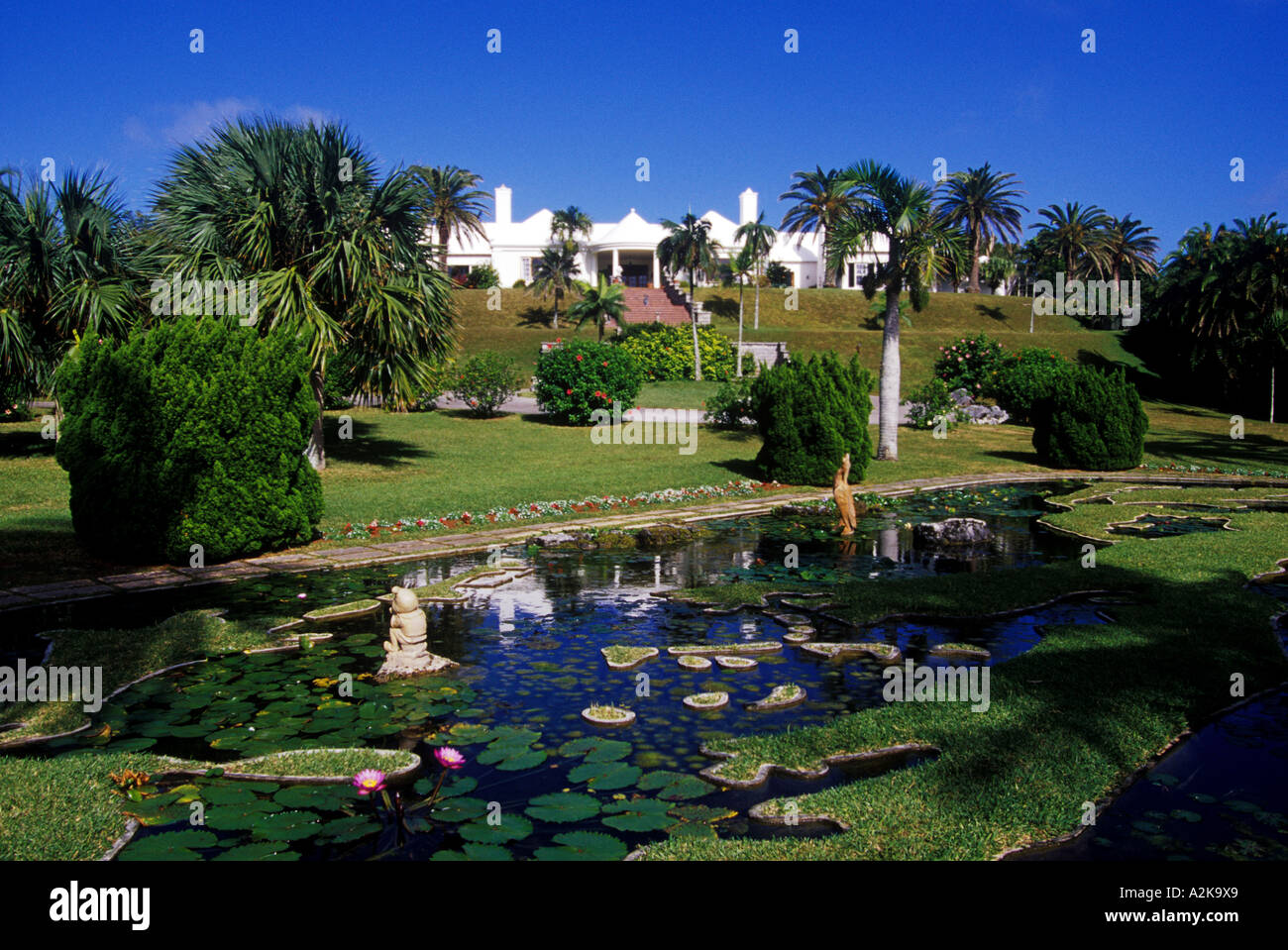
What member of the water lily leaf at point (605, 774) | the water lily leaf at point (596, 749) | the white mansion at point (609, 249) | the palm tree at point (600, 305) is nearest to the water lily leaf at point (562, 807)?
the water lily leaf at point (605, 774)

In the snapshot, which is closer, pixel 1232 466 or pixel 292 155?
pixel 292 155

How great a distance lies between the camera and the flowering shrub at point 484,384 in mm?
24453

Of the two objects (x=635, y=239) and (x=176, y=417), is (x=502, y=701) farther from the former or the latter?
(x=635, y=239)

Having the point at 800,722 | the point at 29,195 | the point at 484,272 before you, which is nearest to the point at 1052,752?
the point at 800,722

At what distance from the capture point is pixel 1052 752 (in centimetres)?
456

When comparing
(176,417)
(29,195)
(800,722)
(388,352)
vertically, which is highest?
(29,195)

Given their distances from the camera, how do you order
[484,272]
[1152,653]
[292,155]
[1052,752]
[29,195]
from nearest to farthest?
1. [1052,752]
2. [1152,653]
3. [292,155]
4. [29,195]
5. [484,272]

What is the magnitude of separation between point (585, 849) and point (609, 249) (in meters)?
59.8

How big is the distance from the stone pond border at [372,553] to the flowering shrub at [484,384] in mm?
11936

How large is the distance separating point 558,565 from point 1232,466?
16.4 metres

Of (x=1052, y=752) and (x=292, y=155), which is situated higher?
(x=292, y=155)

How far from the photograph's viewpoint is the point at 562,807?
13.4ft

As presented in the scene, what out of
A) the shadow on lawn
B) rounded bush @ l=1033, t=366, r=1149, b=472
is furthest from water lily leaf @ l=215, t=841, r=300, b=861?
rounded bush @ l=1033, t=366, r=1149, b=472

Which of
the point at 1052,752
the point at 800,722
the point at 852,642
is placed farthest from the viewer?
the point at 852,642
